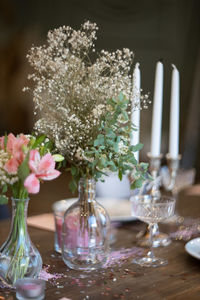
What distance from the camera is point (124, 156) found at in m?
1.29

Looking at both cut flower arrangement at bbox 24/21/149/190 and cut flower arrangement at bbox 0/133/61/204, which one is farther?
cut flower arrangement at bbox 24/21/149/190

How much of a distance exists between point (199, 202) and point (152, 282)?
1109 mm

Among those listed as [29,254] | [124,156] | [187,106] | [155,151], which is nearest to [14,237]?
[29,254]

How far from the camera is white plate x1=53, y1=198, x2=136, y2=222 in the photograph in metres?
1.79

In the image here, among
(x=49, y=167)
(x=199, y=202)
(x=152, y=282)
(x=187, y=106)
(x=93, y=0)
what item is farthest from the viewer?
(x=187, y=106)

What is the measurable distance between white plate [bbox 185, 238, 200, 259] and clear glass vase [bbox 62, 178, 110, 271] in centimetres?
25

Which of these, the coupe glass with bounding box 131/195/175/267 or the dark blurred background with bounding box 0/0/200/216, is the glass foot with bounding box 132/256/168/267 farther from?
the dark blurred background with bounding box 0/0/200/216

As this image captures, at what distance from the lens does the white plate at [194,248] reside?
139 centimetres

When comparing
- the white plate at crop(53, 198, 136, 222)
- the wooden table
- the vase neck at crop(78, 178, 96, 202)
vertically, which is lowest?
the wooden table

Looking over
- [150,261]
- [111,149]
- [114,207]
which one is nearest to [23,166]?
[111,149]

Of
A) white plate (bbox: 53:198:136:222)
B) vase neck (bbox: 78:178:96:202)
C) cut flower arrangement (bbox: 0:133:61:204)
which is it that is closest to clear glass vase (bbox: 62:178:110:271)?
Result: vase neck (bbox: 78:178:96:202)

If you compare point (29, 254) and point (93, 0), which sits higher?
point (93, 0)

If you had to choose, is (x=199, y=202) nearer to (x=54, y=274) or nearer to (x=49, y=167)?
(x=54, y=274)

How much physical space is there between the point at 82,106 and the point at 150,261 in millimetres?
487
